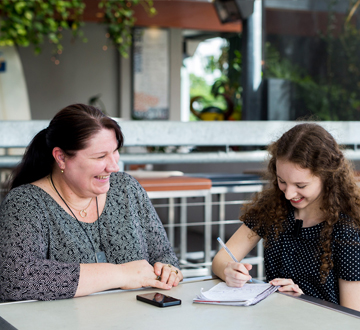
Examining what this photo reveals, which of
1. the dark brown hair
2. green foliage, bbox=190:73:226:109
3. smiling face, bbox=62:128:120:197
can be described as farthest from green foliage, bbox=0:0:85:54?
green foliage, bbox=190:73:226:109

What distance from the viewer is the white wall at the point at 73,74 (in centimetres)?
784

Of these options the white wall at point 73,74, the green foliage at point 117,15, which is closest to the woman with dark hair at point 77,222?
the green foliage at point 117,15

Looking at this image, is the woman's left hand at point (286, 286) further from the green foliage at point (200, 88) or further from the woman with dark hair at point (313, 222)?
the green foliage at point (200, 88)

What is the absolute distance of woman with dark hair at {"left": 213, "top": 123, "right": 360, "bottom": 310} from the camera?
1628mm

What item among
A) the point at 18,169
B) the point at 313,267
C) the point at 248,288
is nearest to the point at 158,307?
the point at 248,288

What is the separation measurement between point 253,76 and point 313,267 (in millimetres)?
2547

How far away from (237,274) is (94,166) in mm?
569

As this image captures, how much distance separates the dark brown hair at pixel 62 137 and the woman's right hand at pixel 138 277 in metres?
0.42

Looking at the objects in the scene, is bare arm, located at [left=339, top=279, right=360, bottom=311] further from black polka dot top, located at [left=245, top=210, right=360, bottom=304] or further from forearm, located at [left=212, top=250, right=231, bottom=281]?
forearm, located at [left=212, top=250, right=231, bottom=281]

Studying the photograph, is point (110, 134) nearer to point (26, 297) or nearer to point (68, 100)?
point (26, 297)

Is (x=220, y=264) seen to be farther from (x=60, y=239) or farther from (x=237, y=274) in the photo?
(x=60, y=239)

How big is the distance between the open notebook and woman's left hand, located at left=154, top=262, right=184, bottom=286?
121mm

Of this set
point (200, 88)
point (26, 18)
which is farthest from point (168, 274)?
point (200, 88)

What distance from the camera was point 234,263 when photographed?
153 cm
